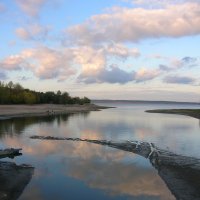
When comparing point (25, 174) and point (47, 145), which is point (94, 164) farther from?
point (47, 145)

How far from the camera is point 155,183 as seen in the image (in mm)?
25234

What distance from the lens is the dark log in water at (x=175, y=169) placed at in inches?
889

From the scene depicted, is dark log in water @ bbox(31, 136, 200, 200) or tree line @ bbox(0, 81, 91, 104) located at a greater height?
tree line @ bbox(0, 81, 91, 104)

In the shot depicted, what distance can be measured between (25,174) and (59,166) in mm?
4239

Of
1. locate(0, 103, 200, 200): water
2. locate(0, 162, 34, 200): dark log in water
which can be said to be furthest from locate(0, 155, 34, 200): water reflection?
locate(0, 103, 200, 200): water

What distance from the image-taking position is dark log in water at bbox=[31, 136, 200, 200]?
2258 centimetres

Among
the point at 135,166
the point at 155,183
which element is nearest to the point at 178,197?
the point at 155,183

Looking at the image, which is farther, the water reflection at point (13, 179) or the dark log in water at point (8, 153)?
the dark log in water at point (8, 153)

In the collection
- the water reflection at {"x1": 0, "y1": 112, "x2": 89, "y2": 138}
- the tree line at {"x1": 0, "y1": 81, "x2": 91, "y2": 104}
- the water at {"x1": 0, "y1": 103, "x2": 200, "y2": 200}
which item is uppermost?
the tree line at {"x1": 0, "y1": 81, "x2": 91, "y2": 104}

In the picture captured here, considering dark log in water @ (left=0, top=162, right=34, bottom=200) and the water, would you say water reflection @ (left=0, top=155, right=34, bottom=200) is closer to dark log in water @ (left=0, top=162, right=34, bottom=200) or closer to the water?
dark log in water @ (left=0, top=162, right=34, bottom=200)

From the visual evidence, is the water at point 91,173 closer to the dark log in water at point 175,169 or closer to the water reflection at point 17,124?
the dark log in water at point 175,169

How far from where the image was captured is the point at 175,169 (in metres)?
28.9

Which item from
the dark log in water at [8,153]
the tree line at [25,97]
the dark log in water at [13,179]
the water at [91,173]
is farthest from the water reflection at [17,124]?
the tree line at [25,97]

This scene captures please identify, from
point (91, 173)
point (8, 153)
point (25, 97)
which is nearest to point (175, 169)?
point (91, 173)
